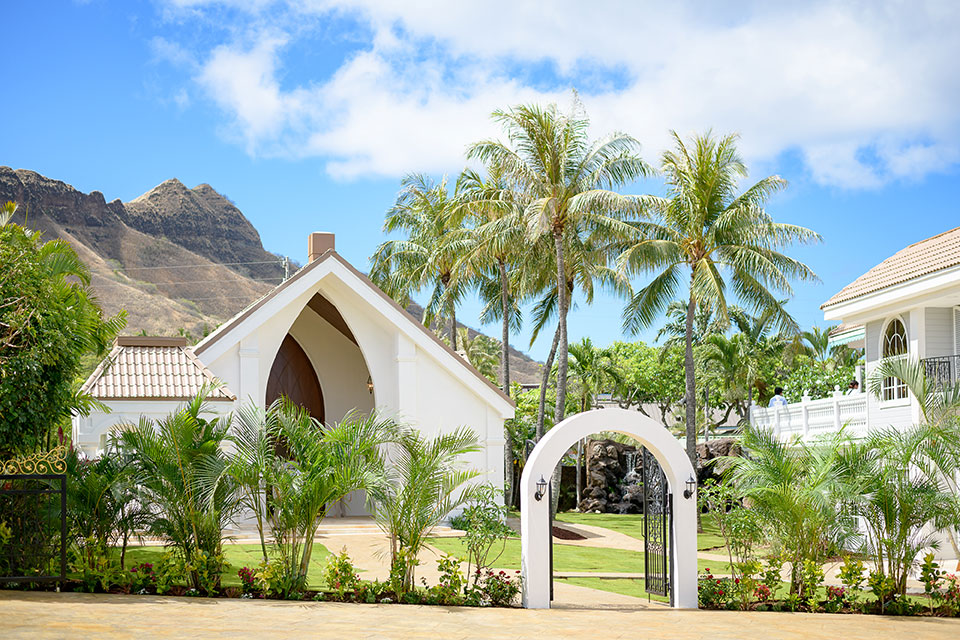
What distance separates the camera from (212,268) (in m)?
90.6

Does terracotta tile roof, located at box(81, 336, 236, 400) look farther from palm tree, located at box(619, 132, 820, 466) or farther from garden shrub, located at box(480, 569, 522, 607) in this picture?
palm tree, located at box(619, 132, 820, 466)

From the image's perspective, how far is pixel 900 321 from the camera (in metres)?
22.0

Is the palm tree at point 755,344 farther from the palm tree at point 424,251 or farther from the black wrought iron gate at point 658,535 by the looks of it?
the black wrought iron gate at point 658,535

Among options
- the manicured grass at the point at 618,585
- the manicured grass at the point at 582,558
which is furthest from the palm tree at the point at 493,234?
the manicured grass at the point at 618,585

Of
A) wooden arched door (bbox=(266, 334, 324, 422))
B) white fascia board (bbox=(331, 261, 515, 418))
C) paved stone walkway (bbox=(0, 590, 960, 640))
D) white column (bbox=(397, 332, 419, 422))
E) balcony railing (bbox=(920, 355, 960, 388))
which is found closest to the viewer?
paved stone walkway (bbox=(0, 590, 960, 640))

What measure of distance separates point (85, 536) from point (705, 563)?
41.4 ft

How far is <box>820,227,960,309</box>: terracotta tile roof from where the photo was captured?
19.8 m

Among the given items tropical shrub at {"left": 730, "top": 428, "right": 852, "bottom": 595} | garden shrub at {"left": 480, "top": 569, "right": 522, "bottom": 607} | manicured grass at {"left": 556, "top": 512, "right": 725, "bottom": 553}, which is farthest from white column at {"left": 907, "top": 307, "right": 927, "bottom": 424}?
garden shrub at {"left": 480, "top": 569, "right": 522, "bottom": 607}

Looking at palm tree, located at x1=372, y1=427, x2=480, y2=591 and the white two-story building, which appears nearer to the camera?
palm tree, located at x1=372, y1=427, x2=480, y2=591

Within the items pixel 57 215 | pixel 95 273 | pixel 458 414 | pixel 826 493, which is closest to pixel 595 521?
pixel 458 414

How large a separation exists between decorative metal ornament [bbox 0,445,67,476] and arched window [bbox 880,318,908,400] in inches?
703

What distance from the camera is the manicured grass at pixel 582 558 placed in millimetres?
17922

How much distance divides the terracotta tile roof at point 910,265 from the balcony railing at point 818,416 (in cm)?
252

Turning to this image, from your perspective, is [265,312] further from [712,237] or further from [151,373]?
[712,237]
